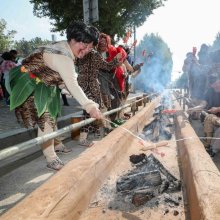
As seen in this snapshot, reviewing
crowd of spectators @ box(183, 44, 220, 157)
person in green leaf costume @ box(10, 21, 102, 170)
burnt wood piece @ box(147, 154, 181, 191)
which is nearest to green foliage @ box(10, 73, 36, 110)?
person in green leaf costume @ box(10, 21, 102, 170)

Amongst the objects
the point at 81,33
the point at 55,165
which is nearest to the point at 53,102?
the point at 55,165

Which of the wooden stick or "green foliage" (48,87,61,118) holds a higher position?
"green foliage" (48,87,61,118)

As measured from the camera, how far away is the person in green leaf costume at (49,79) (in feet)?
10.6

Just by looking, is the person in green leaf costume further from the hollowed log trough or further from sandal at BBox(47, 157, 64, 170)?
the hollowed log trough

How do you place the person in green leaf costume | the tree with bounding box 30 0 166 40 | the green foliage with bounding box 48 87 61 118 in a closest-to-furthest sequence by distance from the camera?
1. the person in green leaf costume
2. the green foliage with bounding box 48 87 61 118
3. the tree with bounding box 30 0 166 40

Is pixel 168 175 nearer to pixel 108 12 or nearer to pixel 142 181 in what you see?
pixel 142 181

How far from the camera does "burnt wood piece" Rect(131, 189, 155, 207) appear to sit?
3049 mm

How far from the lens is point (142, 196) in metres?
3.09

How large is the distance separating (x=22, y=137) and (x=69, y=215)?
418 centimetres

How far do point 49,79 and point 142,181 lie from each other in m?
1.59

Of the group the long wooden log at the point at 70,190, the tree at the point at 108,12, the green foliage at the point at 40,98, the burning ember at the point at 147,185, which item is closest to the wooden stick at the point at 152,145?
the burning ember at the point at 147,185

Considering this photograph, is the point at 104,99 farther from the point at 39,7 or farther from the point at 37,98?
the point at 39,7

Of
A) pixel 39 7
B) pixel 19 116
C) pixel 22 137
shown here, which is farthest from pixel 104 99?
pixel 39 7

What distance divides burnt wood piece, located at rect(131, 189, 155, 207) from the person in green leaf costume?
89 cm
